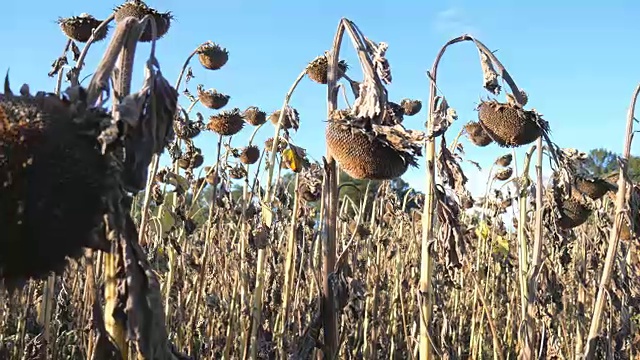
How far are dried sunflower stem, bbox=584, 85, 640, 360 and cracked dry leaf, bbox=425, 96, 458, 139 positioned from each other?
0.92m

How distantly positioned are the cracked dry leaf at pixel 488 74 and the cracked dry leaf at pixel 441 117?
199 millimetres

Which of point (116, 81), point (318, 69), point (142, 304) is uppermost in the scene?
point (318, 69)

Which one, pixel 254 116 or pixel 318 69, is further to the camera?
pixel 254 116

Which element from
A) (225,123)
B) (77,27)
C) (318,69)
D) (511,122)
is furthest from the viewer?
(225,123)

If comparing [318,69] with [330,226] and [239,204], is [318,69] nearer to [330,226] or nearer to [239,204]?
[330,226]

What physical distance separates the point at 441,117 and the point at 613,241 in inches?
38.9

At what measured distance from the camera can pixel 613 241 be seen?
2695mm

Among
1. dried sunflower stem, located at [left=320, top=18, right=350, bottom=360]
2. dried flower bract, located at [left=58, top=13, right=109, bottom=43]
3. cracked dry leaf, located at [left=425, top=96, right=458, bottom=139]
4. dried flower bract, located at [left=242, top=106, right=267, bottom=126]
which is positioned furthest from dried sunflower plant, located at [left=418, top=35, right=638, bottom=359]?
dried flower bract, located at [left=58, top=13, right=109, bottom=43]

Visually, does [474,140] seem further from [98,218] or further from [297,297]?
[98,218]

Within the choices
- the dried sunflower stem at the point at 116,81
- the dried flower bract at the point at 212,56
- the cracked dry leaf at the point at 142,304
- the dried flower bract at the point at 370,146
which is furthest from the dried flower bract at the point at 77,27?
the cracked dry leaf at the point at 142,304

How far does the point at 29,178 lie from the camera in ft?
3.70

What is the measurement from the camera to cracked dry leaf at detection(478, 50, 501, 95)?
2449 mm

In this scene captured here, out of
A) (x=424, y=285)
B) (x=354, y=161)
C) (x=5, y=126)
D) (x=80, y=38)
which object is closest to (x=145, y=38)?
(x=80, y=38)

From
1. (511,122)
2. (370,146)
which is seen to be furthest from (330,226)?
(511,122)
